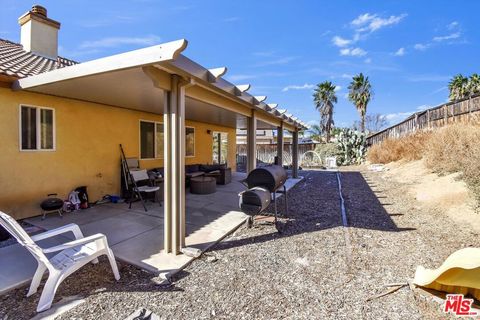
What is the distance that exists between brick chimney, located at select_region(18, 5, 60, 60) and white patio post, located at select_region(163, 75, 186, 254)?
6635 mm

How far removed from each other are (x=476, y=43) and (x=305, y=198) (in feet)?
44.8

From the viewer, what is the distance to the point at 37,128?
4992mm

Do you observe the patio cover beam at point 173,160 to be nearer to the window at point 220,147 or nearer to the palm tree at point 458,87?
the window at point 220,147

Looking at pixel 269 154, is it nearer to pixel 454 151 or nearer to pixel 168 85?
pixel 454 151

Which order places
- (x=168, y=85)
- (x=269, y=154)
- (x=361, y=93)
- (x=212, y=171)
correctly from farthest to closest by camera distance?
(x=361, y=93), (x=269, y=154), (x=212, y=171), (x=168, y=85)

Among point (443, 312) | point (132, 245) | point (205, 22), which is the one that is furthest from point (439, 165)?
point (132, 245)

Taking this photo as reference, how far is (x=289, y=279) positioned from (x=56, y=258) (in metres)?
2.62

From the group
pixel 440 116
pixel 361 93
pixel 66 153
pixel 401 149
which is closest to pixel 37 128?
pixel 66 153

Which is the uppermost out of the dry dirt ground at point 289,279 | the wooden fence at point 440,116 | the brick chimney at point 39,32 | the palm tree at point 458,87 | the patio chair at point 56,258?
the palm tree at point 458,87

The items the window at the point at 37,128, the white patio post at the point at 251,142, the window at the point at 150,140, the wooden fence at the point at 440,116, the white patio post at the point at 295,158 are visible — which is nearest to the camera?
the window at the point at 37,128

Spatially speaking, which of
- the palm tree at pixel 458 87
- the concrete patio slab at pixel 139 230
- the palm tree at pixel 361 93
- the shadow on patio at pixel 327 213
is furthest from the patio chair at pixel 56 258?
the palm tree at pixel 361 93

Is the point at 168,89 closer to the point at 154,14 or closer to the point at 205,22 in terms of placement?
the point at 154,14

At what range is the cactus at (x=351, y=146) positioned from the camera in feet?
62.5

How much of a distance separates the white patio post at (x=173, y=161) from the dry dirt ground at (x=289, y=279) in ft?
1.69
